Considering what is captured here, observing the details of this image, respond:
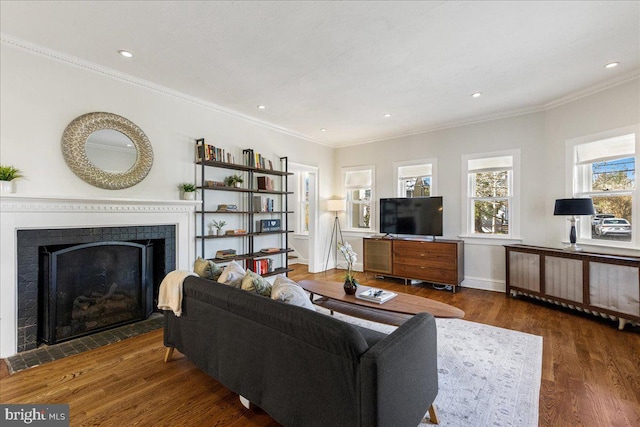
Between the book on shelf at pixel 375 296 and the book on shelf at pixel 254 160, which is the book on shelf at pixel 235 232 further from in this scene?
the book on shelf at pixel 375 296

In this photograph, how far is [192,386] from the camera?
2.16 meters

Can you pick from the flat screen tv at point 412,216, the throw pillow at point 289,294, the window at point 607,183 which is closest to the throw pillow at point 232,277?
the throw pillow at point 289,294

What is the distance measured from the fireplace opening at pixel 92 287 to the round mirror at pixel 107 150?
2.41 feet

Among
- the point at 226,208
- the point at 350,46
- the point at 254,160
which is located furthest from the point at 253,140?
the point at 350,46

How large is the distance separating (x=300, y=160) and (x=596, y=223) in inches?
184

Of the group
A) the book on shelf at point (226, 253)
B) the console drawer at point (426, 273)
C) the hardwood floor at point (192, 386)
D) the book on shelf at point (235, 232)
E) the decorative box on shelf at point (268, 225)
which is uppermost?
the decorative box on shelf at point (268, 225)

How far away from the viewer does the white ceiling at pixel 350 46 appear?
2.23 m

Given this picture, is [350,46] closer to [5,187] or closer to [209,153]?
[209,153]

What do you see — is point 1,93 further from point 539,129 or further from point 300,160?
point 539,129

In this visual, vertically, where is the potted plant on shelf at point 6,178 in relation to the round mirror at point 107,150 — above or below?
below

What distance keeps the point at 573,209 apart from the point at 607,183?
62 centimetres

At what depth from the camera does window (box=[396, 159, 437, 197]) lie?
5430 millimetres

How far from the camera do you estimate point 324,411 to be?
1.37 m

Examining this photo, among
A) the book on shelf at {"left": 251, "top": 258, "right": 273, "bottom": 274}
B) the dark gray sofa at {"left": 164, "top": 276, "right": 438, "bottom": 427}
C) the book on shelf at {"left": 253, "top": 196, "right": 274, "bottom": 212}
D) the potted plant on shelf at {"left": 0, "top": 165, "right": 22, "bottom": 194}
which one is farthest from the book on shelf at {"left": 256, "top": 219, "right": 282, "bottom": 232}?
the potted plant on shelf at {"left": 0, "top": 165, "right": 22, "bottom": 194}
